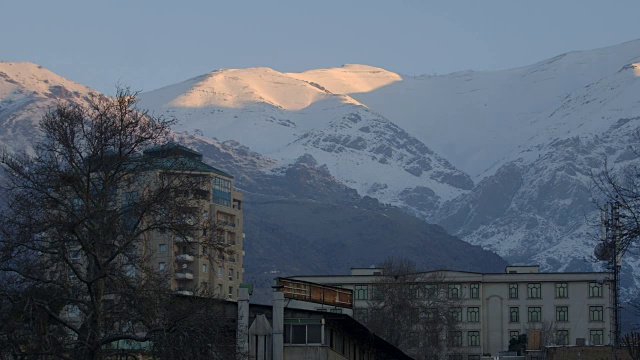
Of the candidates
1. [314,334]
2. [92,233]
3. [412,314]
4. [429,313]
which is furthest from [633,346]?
[429,313]

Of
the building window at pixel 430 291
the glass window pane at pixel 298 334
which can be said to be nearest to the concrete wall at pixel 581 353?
the glass window pane at pixel 298 334

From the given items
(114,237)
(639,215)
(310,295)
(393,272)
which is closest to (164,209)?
(114,237)

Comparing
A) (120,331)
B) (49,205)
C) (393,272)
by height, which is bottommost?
(120,331)

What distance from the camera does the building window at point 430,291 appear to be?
176 meters

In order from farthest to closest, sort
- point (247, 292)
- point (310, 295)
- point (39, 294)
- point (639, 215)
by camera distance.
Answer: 1. point (310, 295)
2. point (247, 292)
3. point (39, 294)
4. point (639, 215)

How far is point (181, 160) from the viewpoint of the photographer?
5678cm

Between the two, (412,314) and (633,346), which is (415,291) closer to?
(412,314)

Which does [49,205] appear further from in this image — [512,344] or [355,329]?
[512,344]

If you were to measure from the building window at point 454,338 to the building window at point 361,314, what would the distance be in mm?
9605

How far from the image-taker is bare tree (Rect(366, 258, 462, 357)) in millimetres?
158000

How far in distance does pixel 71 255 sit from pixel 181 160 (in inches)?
193

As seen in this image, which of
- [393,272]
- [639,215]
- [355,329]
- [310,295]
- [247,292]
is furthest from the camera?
[393,272]

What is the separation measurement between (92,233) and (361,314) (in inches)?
4857

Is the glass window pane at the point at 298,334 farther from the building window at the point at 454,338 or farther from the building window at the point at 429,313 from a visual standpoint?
the building window at the point at 454,338
